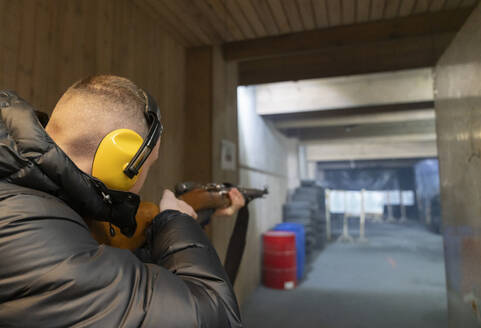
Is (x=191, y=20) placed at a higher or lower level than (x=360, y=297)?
higher

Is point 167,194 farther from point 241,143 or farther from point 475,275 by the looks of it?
point 241,143

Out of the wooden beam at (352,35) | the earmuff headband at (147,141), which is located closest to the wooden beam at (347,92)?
the wooden beam at (352,35)

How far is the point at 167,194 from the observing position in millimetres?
940

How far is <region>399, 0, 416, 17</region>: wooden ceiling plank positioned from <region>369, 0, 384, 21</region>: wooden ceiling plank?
0.35ft

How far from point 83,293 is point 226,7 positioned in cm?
170

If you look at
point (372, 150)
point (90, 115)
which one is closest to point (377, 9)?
point (90, 115)

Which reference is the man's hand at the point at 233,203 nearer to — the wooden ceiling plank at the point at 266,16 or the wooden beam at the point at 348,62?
the wooden ceiling plank at the point at 266,16

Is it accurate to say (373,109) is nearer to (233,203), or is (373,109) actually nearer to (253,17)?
(253,17)

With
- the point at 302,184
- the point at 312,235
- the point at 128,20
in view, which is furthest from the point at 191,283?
the point at 302,184

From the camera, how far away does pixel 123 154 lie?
628mm

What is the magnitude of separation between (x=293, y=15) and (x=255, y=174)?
7.87 ft

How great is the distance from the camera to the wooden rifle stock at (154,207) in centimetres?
73

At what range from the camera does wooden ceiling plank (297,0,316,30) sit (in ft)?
5.56

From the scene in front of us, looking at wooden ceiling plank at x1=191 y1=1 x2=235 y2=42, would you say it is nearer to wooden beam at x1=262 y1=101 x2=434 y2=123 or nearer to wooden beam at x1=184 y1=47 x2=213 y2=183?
wooden beam at x1=184 y1=47 x2=213 y2=183
